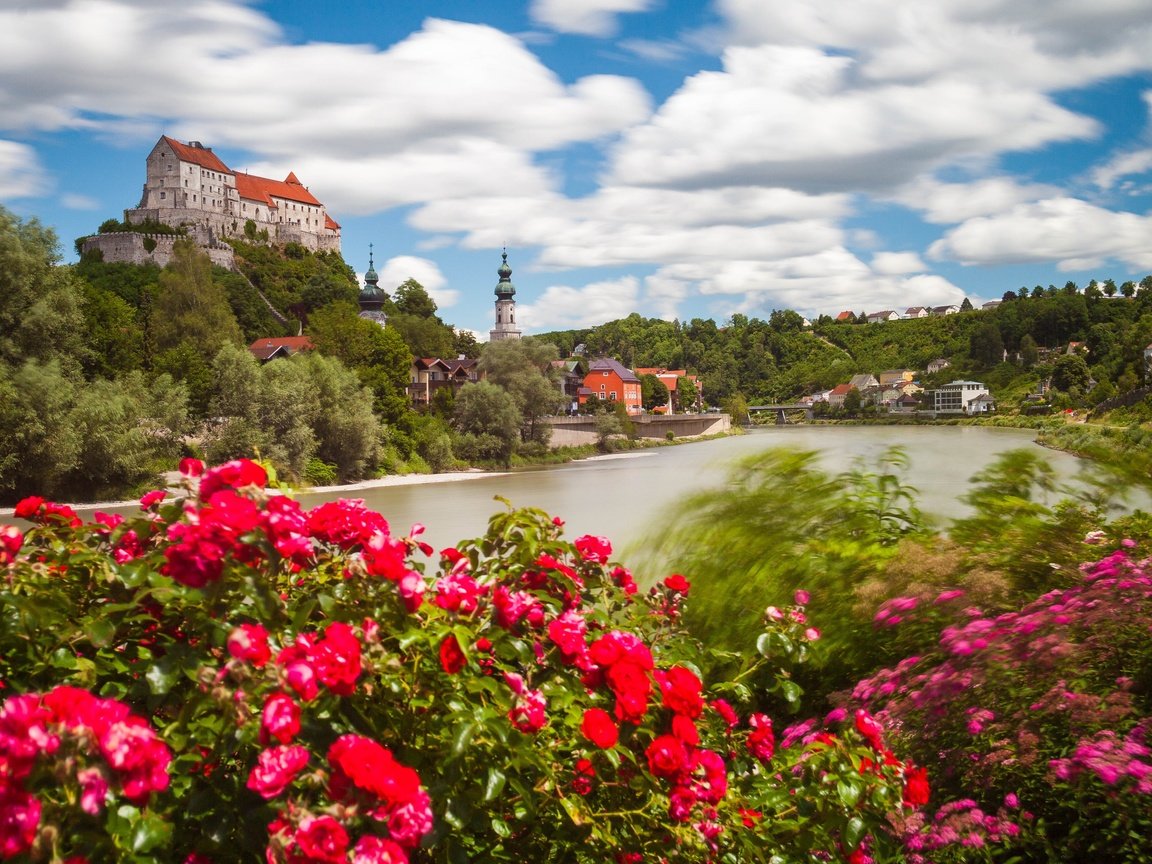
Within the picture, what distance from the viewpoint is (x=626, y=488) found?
23.9 m

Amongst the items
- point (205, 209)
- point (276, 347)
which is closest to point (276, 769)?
point (276, 347)

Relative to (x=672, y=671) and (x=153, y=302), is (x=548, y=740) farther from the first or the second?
(x=153, y=302)

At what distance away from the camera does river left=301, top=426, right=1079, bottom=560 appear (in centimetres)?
502

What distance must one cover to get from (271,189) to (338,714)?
90280 millimetres

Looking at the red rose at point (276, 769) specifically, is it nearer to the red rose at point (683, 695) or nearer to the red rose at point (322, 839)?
A: the red rose at point (322, 839)

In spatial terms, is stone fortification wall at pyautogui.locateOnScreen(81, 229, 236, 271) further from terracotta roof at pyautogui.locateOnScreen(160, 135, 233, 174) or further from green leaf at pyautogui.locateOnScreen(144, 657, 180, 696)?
green leaf at pyautogui.locateOnScreen(144, 657, 180, 696)

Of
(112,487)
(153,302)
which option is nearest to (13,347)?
(112,487)

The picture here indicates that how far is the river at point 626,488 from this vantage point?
5.02 meters

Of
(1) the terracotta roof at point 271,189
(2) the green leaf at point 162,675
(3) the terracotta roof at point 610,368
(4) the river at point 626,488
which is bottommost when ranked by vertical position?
(4) the river at point 626,488

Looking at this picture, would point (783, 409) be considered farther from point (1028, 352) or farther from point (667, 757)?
point (667, 757)

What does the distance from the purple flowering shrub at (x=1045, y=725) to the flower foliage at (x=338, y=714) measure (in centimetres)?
31

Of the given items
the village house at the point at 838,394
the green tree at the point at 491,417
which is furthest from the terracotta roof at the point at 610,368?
the green tree at the point at 491,417

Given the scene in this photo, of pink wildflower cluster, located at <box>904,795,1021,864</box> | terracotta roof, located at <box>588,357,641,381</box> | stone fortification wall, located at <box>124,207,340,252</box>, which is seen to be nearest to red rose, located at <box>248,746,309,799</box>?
pink wildflower cluster, located at <box>904,795,1021,864</box>

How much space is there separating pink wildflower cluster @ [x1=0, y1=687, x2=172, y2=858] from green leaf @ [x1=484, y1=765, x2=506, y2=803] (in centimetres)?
55
